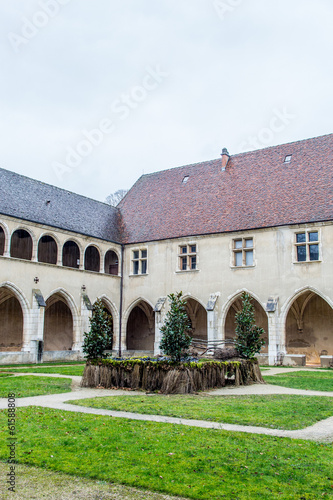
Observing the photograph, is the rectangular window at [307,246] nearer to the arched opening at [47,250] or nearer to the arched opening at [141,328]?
the arched opening at [141,328]

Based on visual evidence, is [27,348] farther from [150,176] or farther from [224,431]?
[224,431]

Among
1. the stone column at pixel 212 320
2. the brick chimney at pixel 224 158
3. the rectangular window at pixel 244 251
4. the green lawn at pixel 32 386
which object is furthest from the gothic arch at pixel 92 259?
the green lawn at pixel 32 386

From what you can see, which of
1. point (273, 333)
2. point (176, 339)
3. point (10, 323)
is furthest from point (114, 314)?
point (176, 339)

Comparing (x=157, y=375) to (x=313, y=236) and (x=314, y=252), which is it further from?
(x=313, y=236)

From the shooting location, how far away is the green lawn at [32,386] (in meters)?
10.7

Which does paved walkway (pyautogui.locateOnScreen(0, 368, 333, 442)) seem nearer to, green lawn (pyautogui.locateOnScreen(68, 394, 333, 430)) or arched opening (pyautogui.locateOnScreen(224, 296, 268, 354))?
green lawn (pyautogui.locateOnScreen(68, 394, 333, 430))

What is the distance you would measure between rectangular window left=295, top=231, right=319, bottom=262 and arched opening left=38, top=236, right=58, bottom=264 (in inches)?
501

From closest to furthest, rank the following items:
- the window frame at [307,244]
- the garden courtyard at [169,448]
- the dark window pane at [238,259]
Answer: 1. the garden courtyard at [169,448]
2. the window frame at [307,244]
3. the dark window pane at [238,259]

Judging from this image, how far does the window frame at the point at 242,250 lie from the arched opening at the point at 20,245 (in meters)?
10.9

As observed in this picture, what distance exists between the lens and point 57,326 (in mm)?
28203

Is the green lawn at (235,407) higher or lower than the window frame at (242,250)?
lower

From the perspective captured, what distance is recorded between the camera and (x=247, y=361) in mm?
13852

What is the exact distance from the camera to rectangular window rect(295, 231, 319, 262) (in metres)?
22.9

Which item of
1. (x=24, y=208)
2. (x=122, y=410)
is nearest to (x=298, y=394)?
(x=122, y=410)
